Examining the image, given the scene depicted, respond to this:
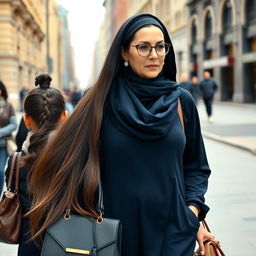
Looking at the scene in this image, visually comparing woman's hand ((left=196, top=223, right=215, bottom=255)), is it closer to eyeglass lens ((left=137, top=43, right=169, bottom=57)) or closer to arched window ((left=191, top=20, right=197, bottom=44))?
eyeglass lens ((left=137, top=43, right=169, bottom=57))

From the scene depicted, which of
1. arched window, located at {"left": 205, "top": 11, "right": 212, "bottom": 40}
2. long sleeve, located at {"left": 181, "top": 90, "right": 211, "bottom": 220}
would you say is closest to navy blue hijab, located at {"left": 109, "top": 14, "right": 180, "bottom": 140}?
long sleeve, located at {"left": 181, "top": 90, "right": 211, "bottom": 220}

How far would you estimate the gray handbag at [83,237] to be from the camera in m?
2.11

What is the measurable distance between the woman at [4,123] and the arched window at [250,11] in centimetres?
2800

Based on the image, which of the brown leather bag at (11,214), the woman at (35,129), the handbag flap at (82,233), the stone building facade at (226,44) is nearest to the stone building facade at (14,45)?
the stone building facade at (226,44)

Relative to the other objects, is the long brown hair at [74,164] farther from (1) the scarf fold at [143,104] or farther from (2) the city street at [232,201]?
(2) the city street at [232,201]

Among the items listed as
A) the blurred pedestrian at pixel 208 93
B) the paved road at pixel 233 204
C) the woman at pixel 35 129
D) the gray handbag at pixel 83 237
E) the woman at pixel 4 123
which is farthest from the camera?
the blurred pedestrian at pixel 208 93

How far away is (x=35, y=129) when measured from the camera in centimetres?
315

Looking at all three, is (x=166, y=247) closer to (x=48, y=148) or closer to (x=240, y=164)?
(x=48, y=148)

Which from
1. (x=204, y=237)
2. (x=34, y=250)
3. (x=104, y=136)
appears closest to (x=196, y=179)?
(x=204, y=237)

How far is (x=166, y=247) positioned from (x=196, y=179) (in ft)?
1.28

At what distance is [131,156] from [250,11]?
32.6m

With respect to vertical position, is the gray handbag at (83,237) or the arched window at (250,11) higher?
the arched window at (250,11)

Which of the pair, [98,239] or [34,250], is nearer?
[98,239]

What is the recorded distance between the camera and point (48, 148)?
243cm
